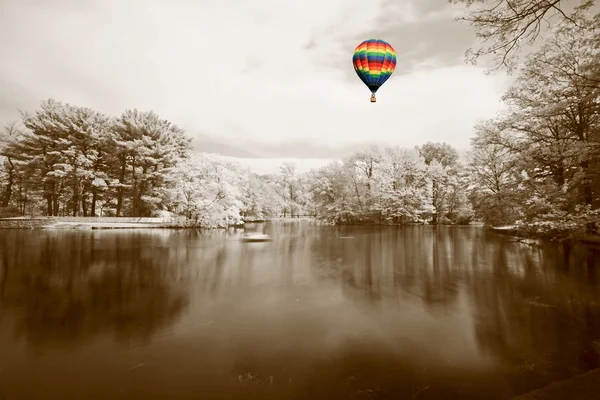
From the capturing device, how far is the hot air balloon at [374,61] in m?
17.6

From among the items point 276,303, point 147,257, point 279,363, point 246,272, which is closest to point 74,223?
point 147,257

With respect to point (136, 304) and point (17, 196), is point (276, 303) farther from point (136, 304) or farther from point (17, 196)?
point (17, 196)

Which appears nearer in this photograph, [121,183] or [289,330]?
[289,330]

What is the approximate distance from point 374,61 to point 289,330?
16.2 m

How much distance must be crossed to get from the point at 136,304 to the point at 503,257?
17761mm

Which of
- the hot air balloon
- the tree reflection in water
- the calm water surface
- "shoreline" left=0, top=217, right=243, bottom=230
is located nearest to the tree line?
"shoreline" left=0, top=217, right=243, bottom=230

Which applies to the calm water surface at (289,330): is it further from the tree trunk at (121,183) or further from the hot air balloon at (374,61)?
the tree trunk at (121,183)

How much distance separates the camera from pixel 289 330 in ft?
22.3

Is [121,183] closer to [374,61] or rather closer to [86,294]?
[86,294]

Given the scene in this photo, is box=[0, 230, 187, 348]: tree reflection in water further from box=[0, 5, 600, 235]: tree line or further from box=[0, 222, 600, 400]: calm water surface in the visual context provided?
box=[0, 5, 600, 235]: tree line

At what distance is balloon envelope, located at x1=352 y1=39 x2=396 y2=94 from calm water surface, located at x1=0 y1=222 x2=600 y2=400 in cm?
1149

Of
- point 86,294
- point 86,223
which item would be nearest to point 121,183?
point 86,223

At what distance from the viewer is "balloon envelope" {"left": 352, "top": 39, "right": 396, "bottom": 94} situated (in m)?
17.6

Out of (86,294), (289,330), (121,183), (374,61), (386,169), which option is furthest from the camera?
(386,169)
